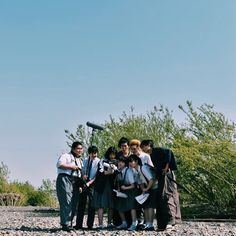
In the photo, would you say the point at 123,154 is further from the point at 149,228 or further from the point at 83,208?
the point at 149,228

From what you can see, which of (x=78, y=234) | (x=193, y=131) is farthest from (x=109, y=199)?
(x=193, y=131)

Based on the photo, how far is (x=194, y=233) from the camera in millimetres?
11422

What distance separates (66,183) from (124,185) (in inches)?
47.4

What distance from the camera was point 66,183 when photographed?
11.9 m

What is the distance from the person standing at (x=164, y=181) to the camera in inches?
459

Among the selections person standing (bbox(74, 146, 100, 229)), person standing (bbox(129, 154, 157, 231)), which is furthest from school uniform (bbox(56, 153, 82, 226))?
person standing (bbox(129, 154, 157, 231))

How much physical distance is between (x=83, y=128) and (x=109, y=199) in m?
11.9

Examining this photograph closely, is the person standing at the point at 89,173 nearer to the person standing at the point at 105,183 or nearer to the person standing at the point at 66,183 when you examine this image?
the person standing at the point at 105,183

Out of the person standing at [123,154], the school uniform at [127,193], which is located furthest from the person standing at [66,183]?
the school uniform at [127,193]

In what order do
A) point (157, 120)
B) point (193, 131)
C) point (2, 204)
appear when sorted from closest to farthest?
point (193, 131) → point (157, 120) → point (2, 204)

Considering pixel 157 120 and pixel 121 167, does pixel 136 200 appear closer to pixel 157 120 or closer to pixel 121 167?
pixel 121 167

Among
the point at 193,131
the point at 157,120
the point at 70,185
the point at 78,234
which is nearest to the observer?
the point at 78,234

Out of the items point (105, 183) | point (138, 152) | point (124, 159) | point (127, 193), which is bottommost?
point (127, 193)

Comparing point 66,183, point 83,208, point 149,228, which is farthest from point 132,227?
point 66,183
